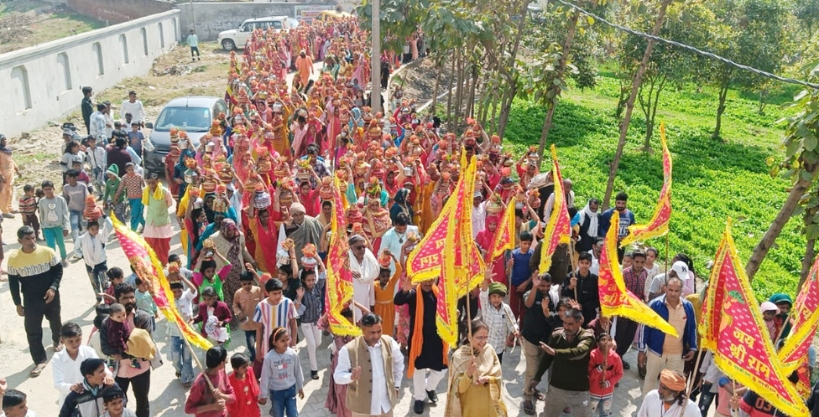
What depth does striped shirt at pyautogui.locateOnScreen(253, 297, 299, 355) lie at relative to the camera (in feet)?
23.9

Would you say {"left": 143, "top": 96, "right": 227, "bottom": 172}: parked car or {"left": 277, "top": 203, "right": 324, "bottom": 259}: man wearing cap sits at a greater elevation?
{"left": 277, "top": 203, "right": 324, "bottom": 259}: man wearing cap

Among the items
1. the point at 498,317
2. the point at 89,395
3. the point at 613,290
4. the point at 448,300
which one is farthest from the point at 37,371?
the point at 613,290

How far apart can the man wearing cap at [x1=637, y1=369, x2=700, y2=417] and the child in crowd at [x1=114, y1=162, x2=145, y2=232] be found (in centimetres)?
842

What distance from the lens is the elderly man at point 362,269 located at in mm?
8000

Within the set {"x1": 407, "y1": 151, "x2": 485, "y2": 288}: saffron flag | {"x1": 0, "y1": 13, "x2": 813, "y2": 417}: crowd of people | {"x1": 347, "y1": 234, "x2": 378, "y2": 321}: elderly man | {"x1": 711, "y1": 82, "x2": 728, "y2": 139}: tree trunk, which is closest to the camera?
{"x1": 0, "y1": 13, "x2": 813, "y2": 417}: crowd of people

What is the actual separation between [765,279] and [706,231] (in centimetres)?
237

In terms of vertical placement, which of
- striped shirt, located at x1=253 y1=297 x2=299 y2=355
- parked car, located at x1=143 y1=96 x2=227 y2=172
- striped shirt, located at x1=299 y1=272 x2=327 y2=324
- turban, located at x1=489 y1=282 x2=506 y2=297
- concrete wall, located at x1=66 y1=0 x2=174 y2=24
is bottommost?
concrete wall, located at x1=66 y1=0 x2=174 y2=24

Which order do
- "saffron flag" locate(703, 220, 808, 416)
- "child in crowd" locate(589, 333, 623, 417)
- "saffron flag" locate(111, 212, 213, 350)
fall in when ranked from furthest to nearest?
"child in crowd" locate(589, 333, 623, 417) → "saffron flag" locate(111, 212, 213, 350) → "saffron flag" locate(703, 220, 808, 416)

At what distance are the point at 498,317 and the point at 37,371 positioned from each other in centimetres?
507

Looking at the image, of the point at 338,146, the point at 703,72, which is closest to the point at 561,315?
the point at 338,146

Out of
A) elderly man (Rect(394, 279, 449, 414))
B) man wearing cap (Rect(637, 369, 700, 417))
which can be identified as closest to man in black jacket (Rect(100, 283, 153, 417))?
elderly man (Rect(394, 279, 449, 414))

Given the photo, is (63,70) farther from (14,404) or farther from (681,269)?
(681,269)

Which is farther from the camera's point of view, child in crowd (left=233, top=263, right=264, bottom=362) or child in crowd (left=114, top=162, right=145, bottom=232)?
child in crowd (left=114, top=162, right=145, bottom=232)

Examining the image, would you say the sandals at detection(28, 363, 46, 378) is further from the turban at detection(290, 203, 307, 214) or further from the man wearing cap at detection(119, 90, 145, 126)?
the man wearing cap at detection(119, 90, 145, 126)
